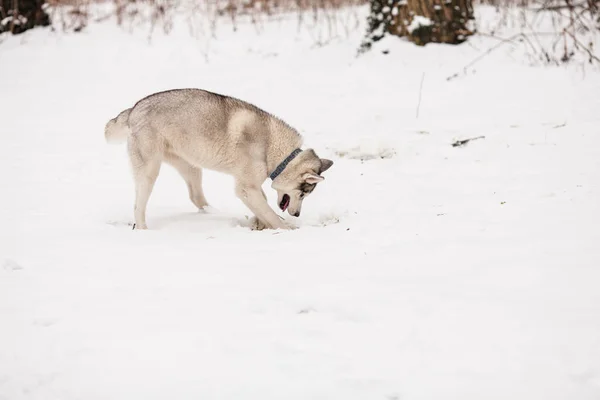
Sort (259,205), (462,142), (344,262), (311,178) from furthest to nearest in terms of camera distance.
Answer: (462,142), (259,205), (311,178), (344,262)

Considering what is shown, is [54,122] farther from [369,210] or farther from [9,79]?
[369,210]

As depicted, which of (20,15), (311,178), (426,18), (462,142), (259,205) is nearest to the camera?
(311,178)

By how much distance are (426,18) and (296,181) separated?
16.9 ft

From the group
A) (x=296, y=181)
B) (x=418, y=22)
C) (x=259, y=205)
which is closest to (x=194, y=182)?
(x=259, y=205)

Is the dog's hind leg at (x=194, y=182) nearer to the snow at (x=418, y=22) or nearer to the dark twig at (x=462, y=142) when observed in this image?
the dark twig at (x=462, y=142)

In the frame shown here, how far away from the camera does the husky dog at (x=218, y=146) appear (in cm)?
509

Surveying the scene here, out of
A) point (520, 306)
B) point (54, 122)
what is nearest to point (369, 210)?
point (520, 306)

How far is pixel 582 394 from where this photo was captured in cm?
232

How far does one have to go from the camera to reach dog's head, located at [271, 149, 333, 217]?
5336mm

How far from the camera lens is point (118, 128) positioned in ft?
17.7

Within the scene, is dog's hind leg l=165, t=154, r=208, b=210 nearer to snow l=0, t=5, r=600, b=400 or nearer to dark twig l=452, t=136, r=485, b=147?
snow l=0, t=5, r=600, b=400

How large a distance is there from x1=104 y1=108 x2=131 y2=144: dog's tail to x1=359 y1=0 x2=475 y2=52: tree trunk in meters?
5.50

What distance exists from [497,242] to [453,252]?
1.15ft

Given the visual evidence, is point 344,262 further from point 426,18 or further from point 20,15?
point 20,15
